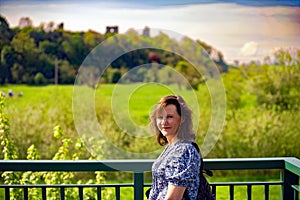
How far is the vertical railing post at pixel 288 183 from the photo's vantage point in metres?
3.07

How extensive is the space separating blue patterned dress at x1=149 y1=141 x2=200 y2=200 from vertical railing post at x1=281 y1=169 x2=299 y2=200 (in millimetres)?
989

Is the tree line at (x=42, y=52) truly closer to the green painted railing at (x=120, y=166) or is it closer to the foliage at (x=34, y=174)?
the foliage at (x=34, y=174)

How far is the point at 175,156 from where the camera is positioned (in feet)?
7.26

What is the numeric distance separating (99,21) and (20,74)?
143 centimetres

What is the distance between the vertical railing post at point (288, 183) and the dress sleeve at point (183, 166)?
39.8 inches

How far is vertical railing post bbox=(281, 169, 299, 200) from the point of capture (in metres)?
3.07

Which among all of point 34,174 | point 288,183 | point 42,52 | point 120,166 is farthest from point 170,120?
point 42,52

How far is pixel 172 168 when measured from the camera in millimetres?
2205

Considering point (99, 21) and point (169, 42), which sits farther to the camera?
point (99, 21)

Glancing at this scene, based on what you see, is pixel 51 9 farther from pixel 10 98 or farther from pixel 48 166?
pixel 48 166

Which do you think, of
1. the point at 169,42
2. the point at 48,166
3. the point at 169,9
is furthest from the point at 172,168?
the point at 169,9

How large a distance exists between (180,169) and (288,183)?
1089 mm

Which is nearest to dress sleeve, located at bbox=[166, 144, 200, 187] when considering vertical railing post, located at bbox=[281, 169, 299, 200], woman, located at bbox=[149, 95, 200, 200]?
woman, located at bbox=[149, 95, 200, 200]

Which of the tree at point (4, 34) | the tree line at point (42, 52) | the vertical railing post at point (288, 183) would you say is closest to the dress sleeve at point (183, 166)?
the vertical railing post at point (288, 183)
